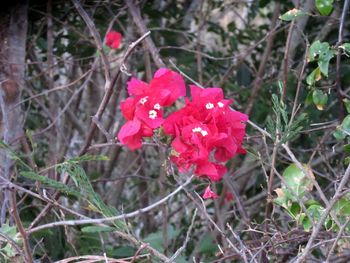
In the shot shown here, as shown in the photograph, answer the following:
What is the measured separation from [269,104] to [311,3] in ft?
1.57

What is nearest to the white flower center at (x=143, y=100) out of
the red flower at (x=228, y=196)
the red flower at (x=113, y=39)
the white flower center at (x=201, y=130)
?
the white flower center at (x=201, y=130)

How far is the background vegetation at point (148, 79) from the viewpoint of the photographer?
6.51 ft

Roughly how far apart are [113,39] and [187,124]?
149cm

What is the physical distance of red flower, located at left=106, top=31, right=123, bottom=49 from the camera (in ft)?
9.17

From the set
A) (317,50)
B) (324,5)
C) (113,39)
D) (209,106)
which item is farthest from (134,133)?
(113,39)

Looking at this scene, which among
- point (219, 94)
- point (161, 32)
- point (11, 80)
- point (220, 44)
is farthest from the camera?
point (220, 44)

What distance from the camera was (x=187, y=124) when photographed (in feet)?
4.62

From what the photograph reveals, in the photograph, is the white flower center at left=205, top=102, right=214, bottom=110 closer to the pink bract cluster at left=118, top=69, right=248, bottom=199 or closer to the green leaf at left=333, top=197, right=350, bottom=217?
the pink bract cluster at left=118, top=69, right=248, bottom=199

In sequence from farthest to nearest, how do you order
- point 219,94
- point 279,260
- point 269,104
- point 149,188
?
point 149,188
point 269,104
point 279,260
point 219,94

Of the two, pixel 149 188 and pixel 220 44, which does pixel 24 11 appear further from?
pixel 220 44

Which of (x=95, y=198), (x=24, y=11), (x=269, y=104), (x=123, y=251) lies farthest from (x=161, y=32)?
(x=95, y=198)

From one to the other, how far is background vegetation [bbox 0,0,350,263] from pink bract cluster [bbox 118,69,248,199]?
158 millimetres

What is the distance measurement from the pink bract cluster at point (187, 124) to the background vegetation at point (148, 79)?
158mm

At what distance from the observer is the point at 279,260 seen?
1.75m
